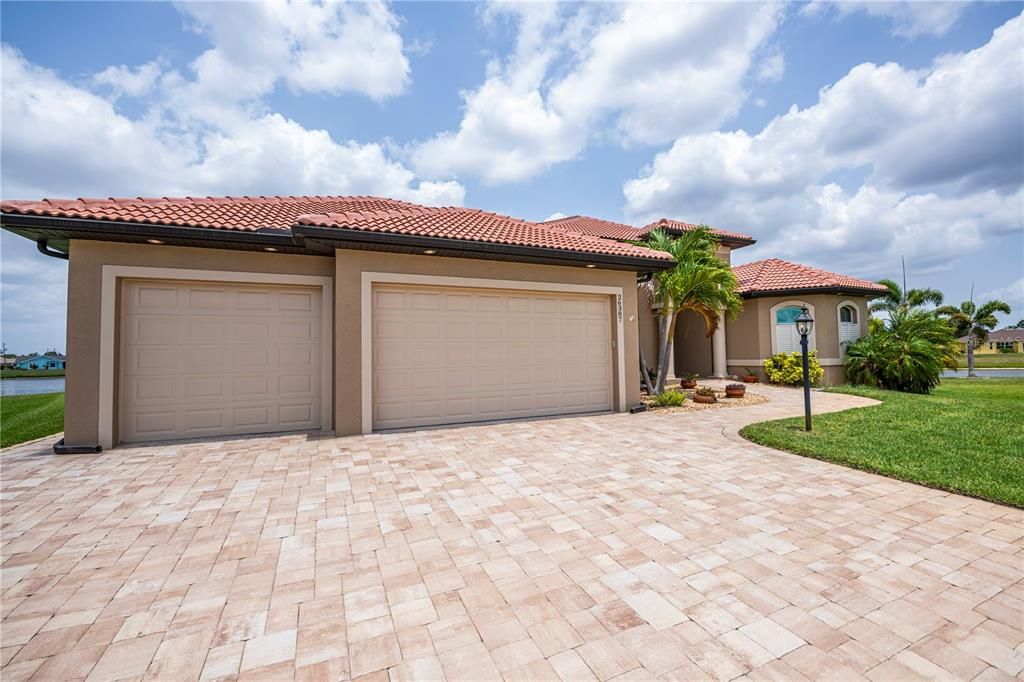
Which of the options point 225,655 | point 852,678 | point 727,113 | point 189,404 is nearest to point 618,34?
point 727,113

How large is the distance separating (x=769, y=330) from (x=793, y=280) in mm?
2264

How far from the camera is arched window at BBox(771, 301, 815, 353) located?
15492 mm

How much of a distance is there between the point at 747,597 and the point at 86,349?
9.87m

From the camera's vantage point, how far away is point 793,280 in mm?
15898

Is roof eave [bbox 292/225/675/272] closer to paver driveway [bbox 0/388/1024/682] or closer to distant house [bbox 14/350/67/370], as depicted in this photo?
paver driveway [bbox 0/388/1024/682]

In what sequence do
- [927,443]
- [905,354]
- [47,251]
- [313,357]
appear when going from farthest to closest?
[905,354]
[313,357]
[47,251]
[927,443]

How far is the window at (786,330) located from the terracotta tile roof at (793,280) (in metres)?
0.90

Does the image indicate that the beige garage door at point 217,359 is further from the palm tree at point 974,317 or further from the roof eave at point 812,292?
the palm tree at point 974,317

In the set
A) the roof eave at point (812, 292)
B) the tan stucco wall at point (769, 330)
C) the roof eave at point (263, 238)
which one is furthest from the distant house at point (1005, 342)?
the roof eave at point (263, 238)

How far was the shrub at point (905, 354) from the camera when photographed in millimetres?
13742

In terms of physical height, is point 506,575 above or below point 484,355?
below

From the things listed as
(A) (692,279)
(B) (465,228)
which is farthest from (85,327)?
(A) (692,279)

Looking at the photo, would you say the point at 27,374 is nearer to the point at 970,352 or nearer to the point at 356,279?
the point at 356,279

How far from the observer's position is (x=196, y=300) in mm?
7496
